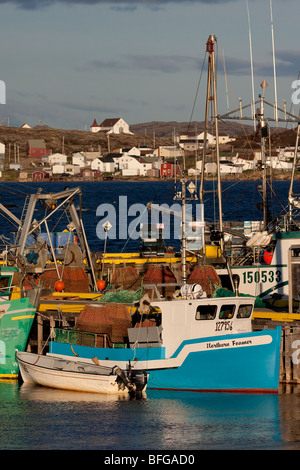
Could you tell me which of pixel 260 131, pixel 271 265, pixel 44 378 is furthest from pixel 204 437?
pixel 260 131

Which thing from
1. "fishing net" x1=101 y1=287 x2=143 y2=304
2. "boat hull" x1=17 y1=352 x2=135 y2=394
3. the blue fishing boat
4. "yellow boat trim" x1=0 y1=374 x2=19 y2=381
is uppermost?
"fishing net" x1=101 y1=287 x2=143 y2=304

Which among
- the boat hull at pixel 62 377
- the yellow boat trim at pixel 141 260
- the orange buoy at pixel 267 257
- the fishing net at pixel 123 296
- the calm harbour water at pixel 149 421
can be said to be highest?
the orange buoy at pixel 267 257

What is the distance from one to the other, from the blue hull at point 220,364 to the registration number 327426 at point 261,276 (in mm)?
10505

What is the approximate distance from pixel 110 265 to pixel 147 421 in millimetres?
22941

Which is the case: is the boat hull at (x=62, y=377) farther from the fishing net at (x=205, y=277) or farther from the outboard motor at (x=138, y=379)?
the fishing net at (x=205, y=277)

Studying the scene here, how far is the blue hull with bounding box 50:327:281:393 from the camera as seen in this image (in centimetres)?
3397

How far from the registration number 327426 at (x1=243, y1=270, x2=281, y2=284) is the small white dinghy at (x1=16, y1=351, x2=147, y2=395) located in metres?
12.2

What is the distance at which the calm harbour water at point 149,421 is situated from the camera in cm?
2848

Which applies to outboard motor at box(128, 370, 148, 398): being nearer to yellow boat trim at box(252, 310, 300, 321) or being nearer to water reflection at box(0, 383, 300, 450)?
water reflection at box(0, 383, 300, 450)

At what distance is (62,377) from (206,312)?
6.41 m

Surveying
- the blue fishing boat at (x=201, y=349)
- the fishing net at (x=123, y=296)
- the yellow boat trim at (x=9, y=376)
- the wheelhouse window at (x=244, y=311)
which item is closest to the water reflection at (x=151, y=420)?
the blue fishing boat at (x=201, y=349)

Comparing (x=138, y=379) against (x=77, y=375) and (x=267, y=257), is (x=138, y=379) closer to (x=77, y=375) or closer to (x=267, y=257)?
(x=77, y=375)

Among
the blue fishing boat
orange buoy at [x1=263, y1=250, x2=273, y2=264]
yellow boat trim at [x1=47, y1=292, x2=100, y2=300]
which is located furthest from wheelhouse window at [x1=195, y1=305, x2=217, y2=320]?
orange buoy at [x1=263, y1=250, x2=273, y2=264]

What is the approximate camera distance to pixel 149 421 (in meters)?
30.8
